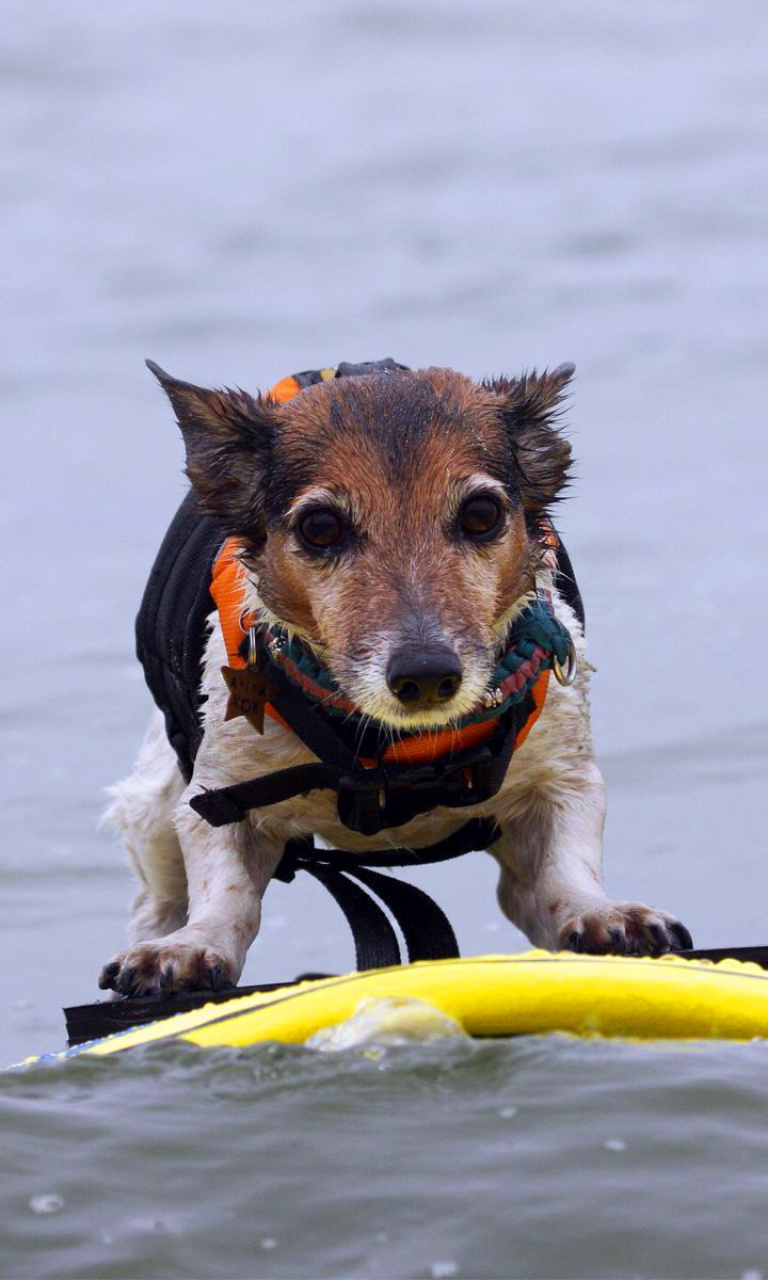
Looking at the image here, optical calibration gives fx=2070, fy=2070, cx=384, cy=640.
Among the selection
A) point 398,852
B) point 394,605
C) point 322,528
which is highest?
point 322,528

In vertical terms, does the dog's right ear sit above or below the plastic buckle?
above

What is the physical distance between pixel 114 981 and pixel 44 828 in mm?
4875

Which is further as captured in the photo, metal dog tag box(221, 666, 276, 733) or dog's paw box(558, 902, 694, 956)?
metal dog tag box(221, 666, 276, 733)

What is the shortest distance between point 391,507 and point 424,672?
479 mm

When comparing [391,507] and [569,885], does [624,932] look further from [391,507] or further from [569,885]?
[391,507]

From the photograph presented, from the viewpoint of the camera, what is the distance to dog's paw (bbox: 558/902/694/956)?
4852 millimetres

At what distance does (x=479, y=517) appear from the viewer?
4789mm

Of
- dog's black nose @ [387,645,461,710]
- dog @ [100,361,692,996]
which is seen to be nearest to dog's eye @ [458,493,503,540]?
dog @ [100,361,692,996]

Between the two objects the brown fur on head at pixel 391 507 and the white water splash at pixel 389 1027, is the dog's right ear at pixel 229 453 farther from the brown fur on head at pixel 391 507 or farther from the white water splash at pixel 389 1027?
the white water splash at pixel 389 1027

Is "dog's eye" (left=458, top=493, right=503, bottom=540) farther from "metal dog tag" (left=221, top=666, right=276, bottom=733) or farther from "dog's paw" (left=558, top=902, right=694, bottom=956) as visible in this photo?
"dog's paw" (left=558, top=902, right=694, bottom=956)

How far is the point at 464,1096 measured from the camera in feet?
12.0

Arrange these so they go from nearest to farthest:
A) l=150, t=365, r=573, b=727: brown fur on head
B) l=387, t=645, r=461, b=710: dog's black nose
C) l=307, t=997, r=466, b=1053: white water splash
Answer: l=307, t=997, r=466, b=1053: white water splash < l=387, t=645, r=461, b=710: dog's black nose < l=150, t=365, r=573, b=727: brown fur on head

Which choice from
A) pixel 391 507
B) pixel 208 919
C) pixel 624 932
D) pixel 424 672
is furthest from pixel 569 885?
pixel 391 507

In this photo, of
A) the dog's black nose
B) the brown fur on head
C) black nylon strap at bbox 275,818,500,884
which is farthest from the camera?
black nylon strap at bbox 275,818,500,884
